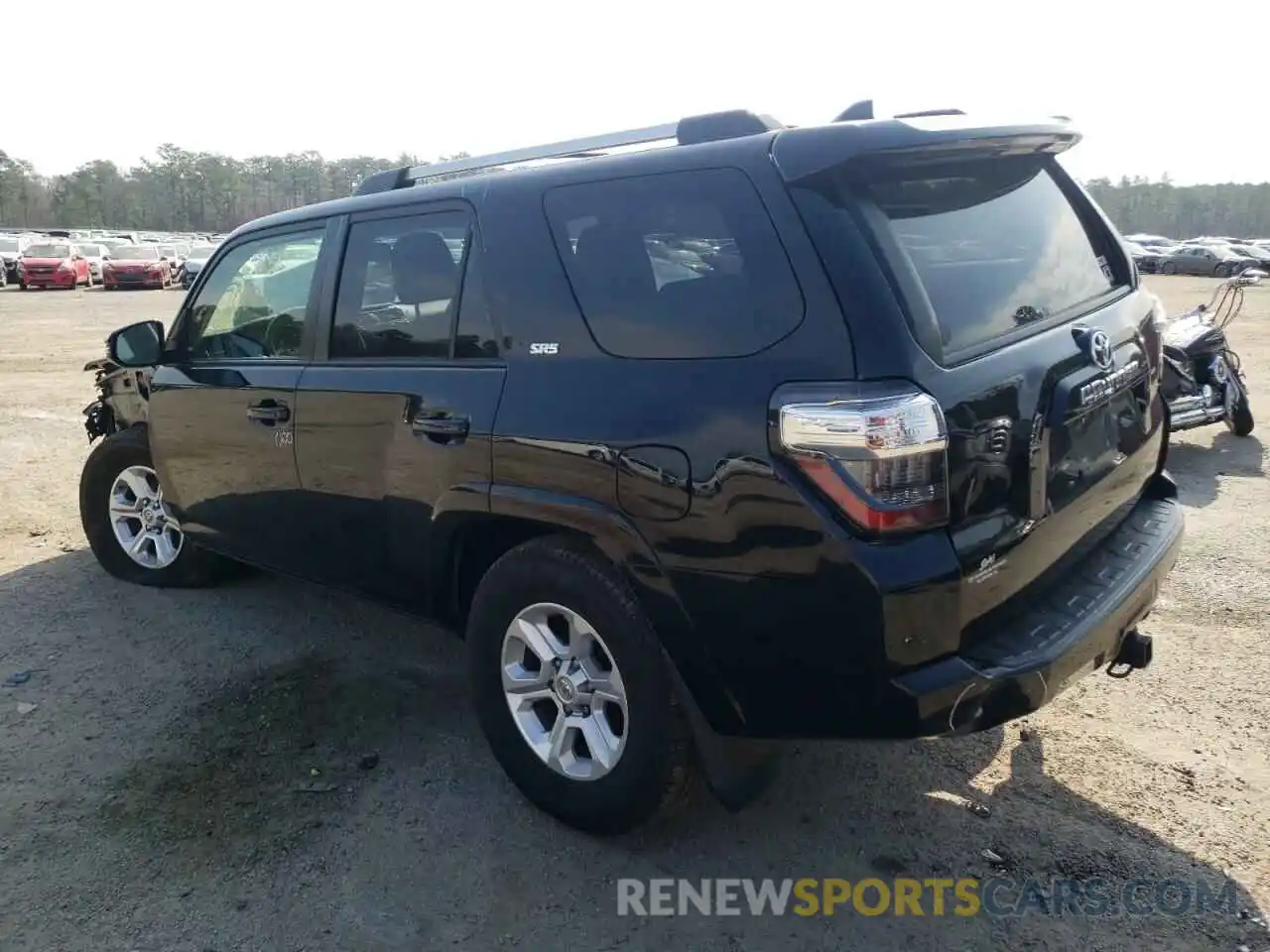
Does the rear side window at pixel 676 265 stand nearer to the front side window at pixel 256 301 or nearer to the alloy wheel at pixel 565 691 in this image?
the alloy wheel at pixel 565 691

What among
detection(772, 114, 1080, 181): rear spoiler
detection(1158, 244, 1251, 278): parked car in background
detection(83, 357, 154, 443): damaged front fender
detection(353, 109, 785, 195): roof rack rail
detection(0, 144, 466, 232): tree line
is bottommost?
detection(1158, 244, 1251, 278): parked car in background

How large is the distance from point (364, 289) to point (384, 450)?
2.16 ft

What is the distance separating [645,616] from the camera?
2.71 metres

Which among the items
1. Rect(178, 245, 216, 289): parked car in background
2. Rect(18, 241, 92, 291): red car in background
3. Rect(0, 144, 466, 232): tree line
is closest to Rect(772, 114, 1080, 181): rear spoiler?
Rect(178, 245, 216, 289): parked car in background

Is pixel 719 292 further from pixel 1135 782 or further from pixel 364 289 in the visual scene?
pixel 1135 782

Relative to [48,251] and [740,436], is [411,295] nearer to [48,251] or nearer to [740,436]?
[740,436]

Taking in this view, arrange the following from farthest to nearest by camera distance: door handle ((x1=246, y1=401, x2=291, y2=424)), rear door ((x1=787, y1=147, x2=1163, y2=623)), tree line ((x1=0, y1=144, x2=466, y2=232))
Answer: tree line ((x1=0, y1=144, x2=466, y2=232)), door handle ((x1=246, y1=401, x2=291, y2=424)), rear door ((x1=787, y1=147, x2=1163, y2=623))

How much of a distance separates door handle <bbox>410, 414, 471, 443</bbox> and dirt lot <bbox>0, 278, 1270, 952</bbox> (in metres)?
1.19

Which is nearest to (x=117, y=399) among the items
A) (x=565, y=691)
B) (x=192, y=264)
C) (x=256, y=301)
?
(x=256, y=301)

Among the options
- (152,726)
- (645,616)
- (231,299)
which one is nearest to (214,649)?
(152,726)

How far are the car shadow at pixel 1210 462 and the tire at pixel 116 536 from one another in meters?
6.03

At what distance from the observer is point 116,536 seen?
17.6 ft

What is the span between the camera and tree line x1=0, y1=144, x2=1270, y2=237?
88750 millimetres

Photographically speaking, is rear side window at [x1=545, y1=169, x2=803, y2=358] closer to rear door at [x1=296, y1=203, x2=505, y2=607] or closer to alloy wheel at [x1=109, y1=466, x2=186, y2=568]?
rear door at [x1=296, y1=203, x2=505, y2=607]
